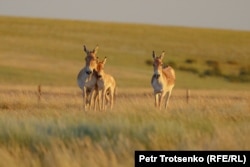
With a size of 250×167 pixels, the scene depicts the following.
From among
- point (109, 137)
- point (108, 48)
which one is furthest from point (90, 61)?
point (108, 48)

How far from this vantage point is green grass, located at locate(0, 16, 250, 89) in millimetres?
57094

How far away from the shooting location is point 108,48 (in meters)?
71.6

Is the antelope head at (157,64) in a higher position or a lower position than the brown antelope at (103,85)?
higher

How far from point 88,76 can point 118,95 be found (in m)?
10.6

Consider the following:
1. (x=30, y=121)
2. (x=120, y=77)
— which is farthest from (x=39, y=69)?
(x=30, y=121)

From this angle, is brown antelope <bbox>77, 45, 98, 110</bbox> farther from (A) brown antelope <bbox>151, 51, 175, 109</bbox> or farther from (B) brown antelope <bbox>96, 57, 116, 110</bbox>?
(A) brown antelope <bbox>151, 51, 175, 109</bbox>

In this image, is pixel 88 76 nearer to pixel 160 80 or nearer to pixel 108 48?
pixel 160 80

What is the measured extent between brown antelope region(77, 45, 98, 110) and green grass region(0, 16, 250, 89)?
26.6 metres

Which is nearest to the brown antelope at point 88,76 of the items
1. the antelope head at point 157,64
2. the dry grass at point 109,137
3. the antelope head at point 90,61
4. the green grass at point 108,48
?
the antelope head at point 90,61

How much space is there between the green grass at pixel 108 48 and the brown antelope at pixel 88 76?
2658 cm

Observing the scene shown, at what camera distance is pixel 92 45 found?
73.7 metres

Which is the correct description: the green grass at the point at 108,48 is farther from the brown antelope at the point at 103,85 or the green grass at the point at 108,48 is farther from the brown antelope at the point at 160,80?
the brown antelope at the point at 103,85

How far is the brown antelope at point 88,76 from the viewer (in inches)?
950

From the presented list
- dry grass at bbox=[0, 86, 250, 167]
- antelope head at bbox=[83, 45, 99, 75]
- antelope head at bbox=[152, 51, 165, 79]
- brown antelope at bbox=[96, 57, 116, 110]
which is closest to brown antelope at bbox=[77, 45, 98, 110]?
antelope head at bbox=[83, 45, 99, 75]
